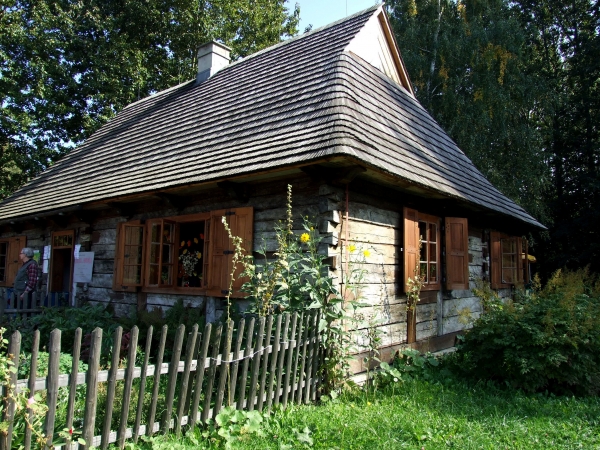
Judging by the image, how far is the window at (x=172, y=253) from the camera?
645 cm

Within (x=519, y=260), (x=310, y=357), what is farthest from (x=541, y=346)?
(x=519, y=260)

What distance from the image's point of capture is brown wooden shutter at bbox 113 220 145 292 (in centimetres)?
788

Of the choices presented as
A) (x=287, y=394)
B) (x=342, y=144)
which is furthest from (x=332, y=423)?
(x=342, y=144)

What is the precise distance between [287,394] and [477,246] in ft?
19.7

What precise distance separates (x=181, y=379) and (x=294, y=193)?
9.53 ft

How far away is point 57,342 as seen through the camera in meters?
2.82

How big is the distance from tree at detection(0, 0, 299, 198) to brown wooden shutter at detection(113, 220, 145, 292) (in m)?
11.8

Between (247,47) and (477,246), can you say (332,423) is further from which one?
(247,47)

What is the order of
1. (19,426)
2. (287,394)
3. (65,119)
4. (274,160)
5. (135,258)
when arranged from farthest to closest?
(65,119)
(135,258)
(274,160)
(287,394)
(19,426)

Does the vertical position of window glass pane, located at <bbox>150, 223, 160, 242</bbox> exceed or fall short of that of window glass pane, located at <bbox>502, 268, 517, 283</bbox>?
it exceeds it

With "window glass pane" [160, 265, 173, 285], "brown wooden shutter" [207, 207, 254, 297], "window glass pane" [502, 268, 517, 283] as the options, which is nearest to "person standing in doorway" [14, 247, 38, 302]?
"window glass pane" [160, 265, 173, 285]

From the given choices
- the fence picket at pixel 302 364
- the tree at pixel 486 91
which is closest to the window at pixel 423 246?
the fence picket at pixel 302 364

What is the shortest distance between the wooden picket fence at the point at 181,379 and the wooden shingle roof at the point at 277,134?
2.11m

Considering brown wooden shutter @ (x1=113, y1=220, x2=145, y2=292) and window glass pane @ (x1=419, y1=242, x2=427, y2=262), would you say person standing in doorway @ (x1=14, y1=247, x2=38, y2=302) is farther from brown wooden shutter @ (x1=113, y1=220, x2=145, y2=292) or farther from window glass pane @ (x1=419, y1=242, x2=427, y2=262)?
window glass pane @ (x1=419, y1=242, x2=427, y2=262)
